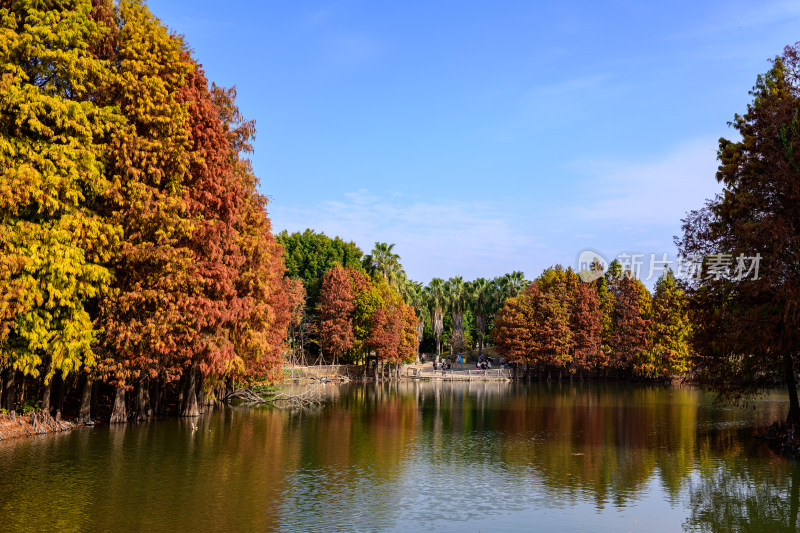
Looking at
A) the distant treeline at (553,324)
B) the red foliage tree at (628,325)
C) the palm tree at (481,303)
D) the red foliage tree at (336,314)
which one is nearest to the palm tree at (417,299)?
the distant treeline at (553,324)

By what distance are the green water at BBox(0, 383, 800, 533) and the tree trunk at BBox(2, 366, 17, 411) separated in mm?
2717

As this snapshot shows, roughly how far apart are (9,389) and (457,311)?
85357mm

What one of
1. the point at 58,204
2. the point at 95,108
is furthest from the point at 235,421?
the point at 95,108

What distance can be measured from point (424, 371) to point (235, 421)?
193 feet

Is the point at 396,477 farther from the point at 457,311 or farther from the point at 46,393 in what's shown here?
the point at 457,311

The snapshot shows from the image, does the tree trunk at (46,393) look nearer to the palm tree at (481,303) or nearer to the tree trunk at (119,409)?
the tree trunk at (119,409)

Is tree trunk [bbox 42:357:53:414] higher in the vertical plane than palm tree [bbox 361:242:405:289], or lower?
lower

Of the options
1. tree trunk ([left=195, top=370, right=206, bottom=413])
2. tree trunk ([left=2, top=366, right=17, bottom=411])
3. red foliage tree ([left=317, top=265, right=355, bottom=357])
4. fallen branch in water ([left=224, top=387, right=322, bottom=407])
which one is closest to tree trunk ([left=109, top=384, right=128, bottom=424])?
tree trunk ([left=2, top=366, right=17, bottom=411])

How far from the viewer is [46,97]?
2431 cm

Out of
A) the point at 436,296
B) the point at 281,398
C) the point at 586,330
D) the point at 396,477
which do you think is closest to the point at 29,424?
the point at 396,477

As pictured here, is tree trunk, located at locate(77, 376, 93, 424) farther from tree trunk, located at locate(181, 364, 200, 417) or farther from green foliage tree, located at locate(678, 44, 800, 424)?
green foliage tree, located at locate(678, 44, 800, 424)

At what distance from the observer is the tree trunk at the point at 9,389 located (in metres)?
26.2

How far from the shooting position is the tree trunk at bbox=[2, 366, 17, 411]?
26.2 meters

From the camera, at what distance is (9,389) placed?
86.2 feet
